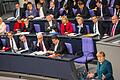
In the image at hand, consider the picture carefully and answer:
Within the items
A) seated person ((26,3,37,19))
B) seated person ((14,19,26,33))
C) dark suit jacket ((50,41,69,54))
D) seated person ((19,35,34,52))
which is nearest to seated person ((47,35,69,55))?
dark suit jacket ((50,41,69,54))

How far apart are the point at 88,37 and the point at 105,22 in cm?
157

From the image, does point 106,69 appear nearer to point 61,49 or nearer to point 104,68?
point 104,68

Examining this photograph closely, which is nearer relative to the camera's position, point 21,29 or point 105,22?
point 105,22

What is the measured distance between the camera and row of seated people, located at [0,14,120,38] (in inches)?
401

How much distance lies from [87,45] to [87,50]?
0.13 meters

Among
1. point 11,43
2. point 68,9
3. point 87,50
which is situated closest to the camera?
point 87,50

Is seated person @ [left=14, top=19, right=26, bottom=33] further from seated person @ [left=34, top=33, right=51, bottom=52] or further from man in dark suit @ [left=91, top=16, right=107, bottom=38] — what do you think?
man in dark suit @ [left=91, top=16, right=107, bottom=38]

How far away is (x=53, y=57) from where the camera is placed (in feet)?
28.3

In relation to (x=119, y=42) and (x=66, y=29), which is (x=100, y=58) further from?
(x=66, y=29)

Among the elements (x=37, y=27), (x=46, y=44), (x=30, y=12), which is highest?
(x=30, y=12)

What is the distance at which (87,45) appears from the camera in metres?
9.45

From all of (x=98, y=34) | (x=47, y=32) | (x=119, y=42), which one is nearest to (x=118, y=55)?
(x=119, y=42)

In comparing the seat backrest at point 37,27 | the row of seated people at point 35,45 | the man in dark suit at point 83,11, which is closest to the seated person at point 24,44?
the row of seated people at point 35,45

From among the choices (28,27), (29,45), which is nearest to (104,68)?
(29,45)
